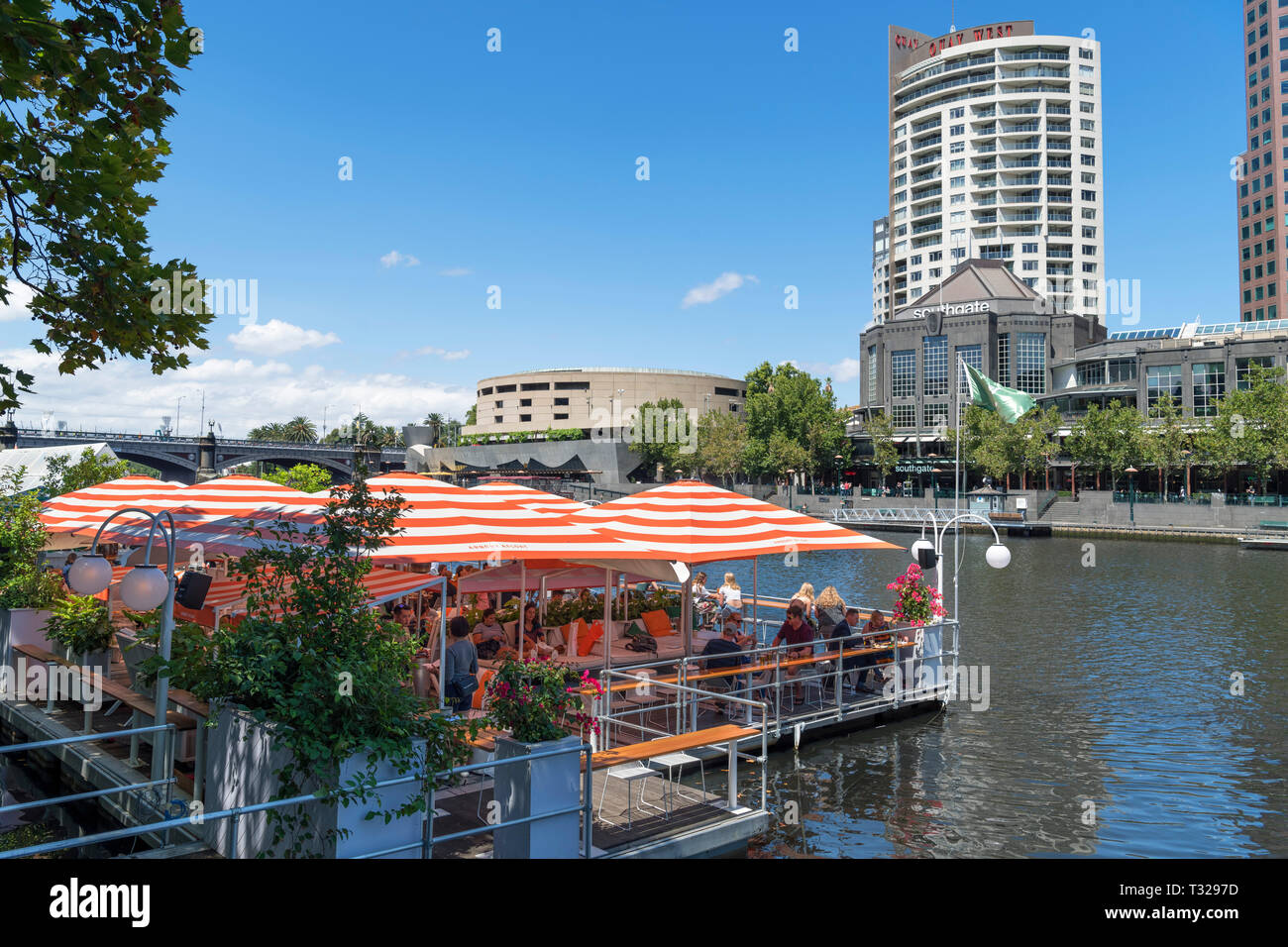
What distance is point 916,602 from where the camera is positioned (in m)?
15.4

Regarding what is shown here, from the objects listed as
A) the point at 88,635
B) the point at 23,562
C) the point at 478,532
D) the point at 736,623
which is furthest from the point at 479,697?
the point at 23,562

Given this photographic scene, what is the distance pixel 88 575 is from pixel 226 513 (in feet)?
22.7

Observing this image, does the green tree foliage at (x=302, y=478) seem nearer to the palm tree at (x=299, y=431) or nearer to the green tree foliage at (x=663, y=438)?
the green tree foliage at (x=663, y=438)

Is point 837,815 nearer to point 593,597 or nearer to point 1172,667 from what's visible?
point 593,597

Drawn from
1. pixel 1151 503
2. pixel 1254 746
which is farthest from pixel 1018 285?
A: pixel 1254 746

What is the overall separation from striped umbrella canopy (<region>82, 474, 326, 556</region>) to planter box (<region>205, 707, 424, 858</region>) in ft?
12.2

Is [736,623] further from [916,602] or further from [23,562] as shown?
[23,562]

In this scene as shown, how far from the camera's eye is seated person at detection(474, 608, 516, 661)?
12867mm

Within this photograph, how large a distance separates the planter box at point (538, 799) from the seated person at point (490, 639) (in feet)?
18.7

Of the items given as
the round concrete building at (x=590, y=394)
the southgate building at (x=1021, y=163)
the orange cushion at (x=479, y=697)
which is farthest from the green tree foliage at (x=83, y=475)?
the southgate building at (x=1021, y=163)

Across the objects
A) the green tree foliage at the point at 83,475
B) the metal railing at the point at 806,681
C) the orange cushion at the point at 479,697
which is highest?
the green tree foliage at the point at 83,475

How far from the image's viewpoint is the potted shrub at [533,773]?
6.75m

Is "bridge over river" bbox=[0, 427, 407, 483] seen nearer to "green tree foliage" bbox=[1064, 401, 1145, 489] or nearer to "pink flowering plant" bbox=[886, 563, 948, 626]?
"green tree foliage" bbox=[1064, 401, 1145, 489]
